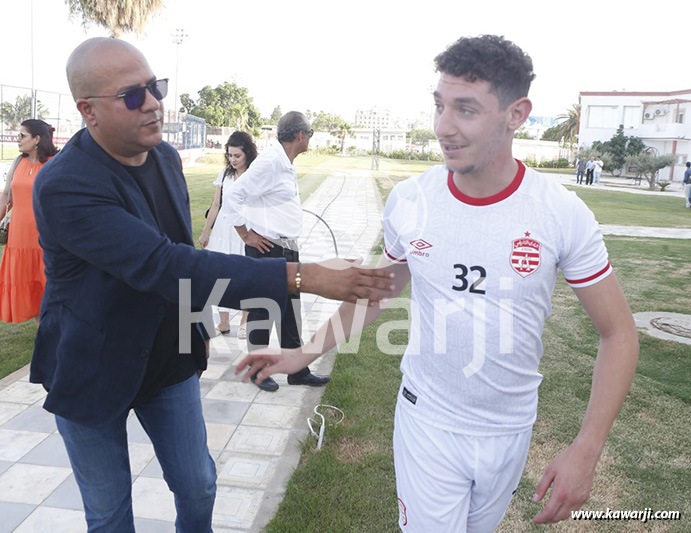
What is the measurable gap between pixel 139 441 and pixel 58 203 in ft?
9.33

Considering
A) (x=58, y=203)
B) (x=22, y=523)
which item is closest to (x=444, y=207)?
(x=58, y=203)

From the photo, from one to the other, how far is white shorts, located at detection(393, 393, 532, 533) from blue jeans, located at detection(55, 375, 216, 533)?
94cm

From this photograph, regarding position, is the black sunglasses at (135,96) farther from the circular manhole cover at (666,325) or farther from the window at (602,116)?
the window at (602,116)

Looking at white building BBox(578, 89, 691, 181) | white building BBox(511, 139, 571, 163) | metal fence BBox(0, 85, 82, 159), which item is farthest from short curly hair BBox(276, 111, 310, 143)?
white building BBox(511, 139, 571, 163)

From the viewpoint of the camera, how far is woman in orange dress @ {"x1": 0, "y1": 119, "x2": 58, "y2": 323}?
5887mm

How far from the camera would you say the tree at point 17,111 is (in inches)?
862

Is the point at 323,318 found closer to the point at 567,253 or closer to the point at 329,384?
the point at 329,384

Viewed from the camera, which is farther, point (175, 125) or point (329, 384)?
point (175, 125)

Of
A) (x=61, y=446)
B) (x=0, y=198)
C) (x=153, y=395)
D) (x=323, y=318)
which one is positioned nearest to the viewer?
(x=153, y=395)

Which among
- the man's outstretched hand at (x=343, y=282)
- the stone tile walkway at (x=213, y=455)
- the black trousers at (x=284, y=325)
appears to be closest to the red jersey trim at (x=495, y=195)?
the man's outstretched hand at (x=343, y=282)

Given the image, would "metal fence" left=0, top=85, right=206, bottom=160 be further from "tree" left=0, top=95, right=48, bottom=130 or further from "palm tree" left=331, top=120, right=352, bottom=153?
"palm tree" left=331, top=120, right=352, bottom=153

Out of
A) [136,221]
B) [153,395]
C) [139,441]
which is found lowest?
[139,441]

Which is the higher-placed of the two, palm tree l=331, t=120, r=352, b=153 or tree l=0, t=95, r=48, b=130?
palm tree l=331, t=120, r=352, b=153

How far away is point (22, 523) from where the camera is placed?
3396 mm
